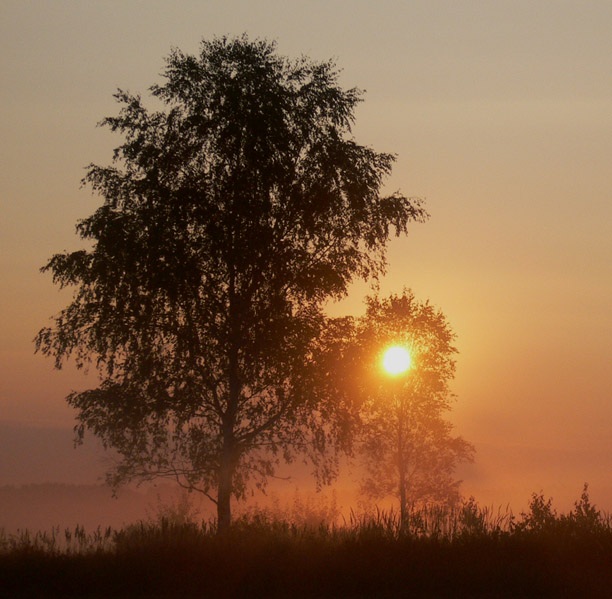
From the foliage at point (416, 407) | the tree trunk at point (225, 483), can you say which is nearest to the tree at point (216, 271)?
the tree trunk at point (225, 483)

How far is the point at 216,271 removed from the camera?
27.3 m

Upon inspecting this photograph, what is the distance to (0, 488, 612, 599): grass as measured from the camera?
17.7 metres

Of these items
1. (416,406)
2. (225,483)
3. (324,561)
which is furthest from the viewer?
(416,406)

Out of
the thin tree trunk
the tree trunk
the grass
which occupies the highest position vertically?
the thin tree trunk

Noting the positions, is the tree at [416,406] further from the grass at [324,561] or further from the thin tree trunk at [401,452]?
the grass at [324,561]

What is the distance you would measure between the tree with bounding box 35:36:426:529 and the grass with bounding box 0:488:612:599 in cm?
573

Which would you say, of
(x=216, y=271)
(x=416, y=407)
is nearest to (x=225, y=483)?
(x=216, y=271)

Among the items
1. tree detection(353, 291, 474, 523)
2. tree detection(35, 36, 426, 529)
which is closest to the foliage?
tree detection(353, 291, 474, 523)

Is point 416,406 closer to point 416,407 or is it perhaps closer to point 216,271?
point 416,407

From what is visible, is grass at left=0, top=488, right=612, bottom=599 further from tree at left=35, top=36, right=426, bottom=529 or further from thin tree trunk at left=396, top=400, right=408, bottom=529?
thin tree trunk at left=396, top=400, right=408, bottom=529

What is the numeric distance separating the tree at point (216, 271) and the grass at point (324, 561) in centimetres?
573

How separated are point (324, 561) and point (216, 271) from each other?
11167 mm

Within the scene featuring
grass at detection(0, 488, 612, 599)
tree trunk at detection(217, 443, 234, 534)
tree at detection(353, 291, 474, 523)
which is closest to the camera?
grass at detection(0, 488, 612, 599)

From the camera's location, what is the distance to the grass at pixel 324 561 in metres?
17.7
